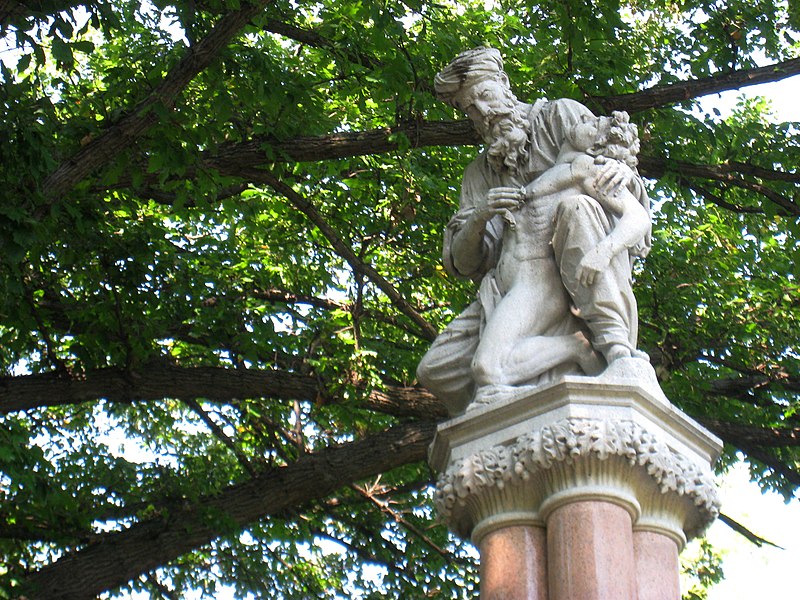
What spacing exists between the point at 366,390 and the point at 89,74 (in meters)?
5.00

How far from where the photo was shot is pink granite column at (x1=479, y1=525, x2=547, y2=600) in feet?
19.0

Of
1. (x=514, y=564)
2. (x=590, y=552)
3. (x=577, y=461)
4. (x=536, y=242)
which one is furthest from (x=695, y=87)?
(x=590, y=552)

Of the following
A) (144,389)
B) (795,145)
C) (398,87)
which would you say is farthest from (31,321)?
(795,145)

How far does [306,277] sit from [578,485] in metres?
7.00

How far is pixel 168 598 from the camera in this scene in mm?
12125

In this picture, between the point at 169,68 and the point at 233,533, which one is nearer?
the point at 169,68

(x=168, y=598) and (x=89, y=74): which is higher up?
(x=89, y=74)

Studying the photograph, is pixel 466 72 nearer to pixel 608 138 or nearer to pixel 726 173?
pixel 608 138

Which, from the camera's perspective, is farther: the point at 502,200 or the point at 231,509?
the point at 231,509

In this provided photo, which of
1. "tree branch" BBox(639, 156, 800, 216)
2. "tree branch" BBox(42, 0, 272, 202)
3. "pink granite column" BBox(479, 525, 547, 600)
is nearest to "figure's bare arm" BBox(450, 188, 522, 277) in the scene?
"pink granite column" BBox(479, 525, 547, 600)

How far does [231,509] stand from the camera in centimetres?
1134

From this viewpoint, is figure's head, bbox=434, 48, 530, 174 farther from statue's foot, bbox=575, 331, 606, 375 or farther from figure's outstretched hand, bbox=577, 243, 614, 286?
statue's foot, bbox=575, 331, 606, 375

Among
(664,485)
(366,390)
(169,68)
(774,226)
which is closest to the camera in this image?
(664,485)

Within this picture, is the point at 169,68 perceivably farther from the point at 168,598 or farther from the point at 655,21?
the point at 655,21
